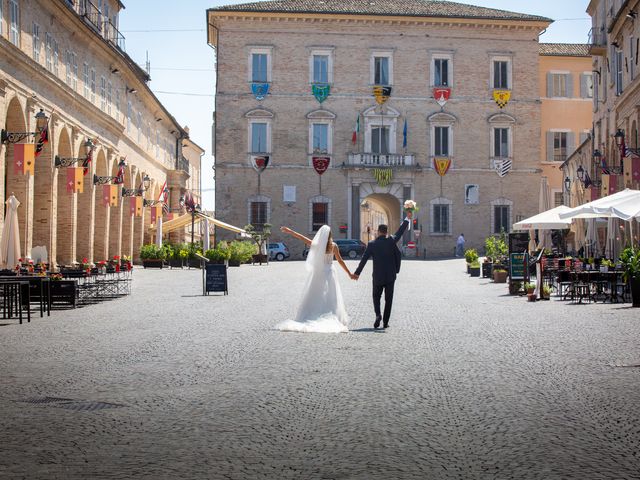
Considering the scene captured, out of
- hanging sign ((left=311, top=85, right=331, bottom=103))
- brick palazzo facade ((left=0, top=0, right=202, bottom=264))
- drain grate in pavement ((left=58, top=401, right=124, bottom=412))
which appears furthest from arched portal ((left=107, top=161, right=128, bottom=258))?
drain grate in pavement ((left=58, top=401, right=124, bottom=412))

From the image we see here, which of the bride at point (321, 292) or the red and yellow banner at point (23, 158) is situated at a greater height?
the red and yellow banner at point (23, 158)

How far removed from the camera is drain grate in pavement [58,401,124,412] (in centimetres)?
752

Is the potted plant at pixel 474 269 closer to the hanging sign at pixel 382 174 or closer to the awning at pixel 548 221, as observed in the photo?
the awning at pixel 548 221

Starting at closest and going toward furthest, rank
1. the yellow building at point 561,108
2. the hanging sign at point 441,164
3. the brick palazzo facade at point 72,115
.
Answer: the brick palazzo facade at point 72,115, the hanging sign at point 441,164, the yellow building at point 561,108

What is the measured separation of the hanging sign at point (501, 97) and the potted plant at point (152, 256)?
25522mm

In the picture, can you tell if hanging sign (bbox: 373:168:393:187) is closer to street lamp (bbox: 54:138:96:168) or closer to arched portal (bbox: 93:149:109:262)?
arched portal (bbox: 93:149:109:262)

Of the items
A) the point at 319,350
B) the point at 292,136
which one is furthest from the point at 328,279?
the point at 292,136

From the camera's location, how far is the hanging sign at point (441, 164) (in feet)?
193

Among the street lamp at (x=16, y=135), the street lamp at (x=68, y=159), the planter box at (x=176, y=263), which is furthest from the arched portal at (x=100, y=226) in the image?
the street lamp at (x=16, y=135)

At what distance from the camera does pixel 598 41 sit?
42188 mm

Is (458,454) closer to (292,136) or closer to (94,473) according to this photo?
(94,473)

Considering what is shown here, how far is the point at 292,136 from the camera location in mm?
58062

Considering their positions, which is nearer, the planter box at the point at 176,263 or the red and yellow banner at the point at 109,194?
the red and yellow banner at the point at 109,194

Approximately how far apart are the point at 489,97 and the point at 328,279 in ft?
154
